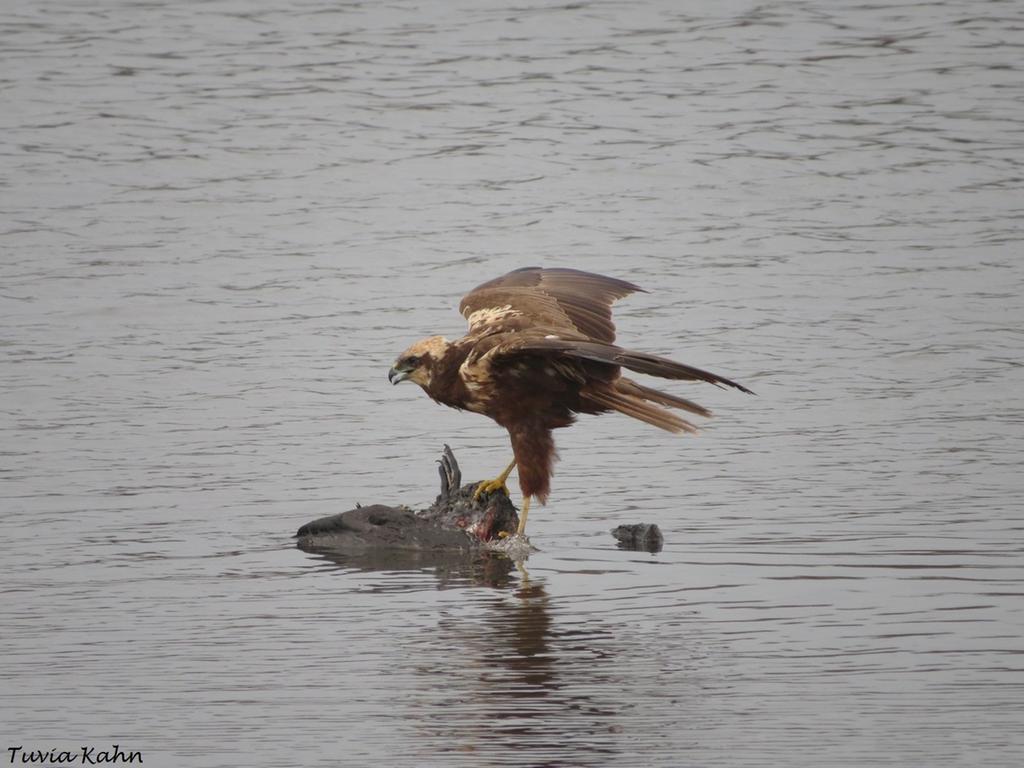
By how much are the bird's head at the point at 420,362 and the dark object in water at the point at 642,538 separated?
1.30 metres

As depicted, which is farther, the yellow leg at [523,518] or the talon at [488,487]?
the talon at [488,487]

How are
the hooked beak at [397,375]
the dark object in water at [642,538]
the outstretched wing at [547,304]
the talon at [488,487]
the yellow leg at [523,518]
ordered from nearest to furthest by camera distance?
the dark object in water at [642,538], the yellow leg at [523,518], the talon at [488,487], the hooked beak at [397,375], the outstretched wing at [547,304]

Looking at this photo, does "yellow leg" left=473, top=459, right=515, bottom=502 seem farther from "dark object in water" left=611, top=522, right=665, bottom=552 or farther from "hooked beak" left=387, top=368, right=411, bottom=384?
"dark object in water" left=611, top=522, right=665, bottom=552

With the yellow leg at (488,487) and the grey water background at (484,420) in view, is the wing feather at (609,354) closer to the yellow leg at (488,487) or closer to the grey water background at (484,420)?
the yellow leg at (488,487)

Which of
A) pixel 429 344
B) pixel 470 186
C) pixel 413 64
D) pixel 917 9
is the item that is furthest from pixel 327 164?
pixel 429 344

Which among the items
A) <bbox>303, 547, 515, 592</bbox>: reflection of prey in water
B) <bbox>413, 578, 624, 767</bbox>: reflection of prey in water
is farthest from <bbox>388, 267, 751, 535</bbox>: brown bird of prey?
<bbox>413, 578, 624, 767</bbox>: reflection of prey in water

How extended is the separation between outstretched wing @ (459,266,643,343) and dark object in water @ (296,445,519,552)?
0.83 m

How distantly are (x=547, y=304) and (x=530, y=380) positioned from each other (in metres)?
1.02

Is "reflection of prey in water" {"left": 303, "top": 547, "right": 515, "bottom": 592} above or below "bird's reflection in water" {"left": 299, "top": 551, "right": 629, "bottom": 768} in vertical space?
above

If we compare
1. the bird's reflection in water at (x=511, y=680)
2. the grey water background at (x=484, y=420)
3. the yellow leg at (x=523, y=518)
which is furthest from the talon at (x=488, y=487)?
the bird's reflection in water at (x=511, y=680)

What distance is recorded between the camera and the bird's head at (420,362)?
883 centimetres

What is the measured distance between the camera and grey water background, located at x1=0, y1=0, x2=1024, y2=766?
19.4 ft

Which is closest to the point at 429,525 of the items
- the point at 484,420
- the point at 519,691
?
the point at 519,691

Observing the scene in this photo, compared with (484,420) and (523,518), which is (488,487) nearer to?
(523,518)
